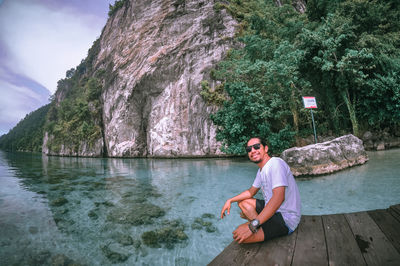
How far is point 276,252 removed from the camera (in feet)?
5.14

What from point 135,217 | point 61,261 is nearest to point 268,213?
point 61,261

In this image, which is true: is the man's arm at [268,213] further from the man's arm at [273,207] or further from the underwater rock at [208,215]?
the underwater rock at [208,215]

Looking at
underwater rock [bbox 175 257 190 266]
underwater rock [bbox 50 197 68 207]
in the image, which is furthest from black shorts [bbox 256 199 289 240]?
underwater rock [bbox 50 197 68 207]

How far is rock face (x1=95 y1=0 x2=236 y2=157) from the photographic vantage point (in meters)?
20.1

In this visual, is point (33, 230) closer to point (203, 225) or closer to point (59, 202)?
point (59, 202)

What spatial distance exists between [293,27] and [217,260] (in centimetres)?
1475

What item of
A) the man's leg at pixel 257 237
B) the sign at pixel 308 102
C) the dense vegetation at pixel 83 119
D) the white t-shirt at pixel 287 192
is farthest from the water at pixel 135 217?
the dense vegetation at pixel 83 119

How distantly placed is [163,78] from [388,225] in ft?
75.5

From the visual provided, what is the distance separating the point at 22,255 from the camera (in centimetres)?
268

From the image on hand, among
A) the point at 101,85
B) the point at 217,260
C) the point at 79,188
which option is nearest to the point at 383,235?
the point at 217,260

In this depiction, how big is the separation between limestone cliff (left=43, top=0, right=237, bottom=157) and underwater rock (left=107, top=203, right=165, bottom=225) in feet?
45.6

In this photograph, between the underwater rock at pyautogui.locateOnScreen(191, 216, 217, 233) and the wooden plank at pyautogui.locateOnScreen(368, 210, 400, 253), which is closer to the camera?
the wooden plank at pyautogui.locateOnScreen(368, 210, 400, 253)

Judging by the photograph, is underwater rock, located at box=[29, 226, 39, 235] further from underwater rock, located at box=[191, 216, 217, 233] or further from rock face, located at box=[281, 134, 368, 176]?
rock face, located at box=[281, 134, 368, 176]

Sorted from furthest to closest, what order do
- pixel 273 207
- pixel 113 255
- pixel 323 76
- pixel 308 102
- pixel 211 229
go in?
pixel 323 76 → pixel 308 102 → pixel 211 229 → pixel 113 255 → pixel 273 207
